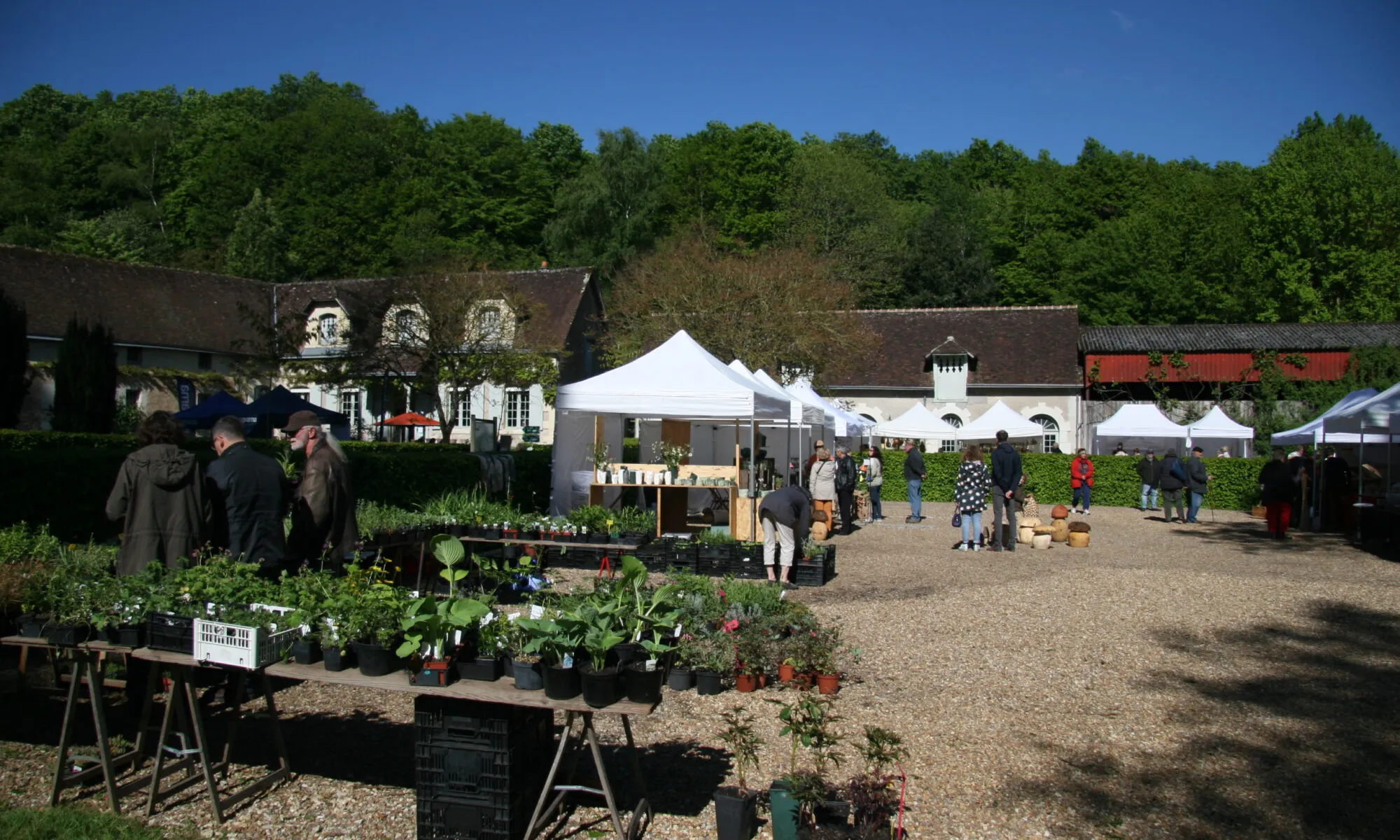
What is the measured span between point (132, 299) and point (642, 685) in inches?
1423

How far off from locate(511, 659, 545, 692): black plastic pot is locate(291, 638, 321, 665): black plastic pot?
931 mm

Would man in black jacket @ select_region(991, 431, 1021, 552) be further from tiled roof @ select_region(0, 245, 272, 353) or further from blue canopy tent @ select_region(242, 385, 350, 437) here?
tiled roof @ select_region(0, 245, 272, 353)

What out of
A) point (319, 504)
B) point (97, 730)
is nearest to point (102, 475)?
point (319, 504)

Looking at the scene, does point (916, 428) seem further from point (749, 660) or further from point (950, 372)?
point (749, 660)

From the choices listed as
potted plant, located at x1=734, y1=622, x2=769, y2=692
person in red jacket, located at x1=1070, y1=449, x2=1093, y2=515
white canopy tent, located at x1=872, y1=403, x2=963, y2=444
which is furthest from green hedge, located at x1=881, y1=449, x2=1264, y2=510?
potted plant, located at x1=734, y1=622, x2=769, y2=692

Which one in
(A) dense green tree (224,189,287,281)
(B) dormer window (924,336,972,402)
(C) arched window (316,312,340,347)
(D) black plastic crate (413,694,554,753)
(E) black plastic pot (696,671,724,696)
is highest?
(A) dense green tree (224,189,287,281)

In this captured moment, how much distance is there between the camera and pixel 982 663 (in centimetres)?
731

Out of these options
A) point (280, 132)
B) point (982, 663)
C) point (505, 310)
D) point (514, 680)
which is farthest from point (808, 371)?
point (280, 132)

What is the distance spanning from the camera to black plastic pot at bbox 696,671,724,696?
21.0 feet

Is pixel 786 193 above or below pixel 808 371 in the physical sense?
above

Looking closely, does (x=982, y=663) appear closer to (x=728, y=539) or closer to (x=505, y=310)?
(x=728, y=539)

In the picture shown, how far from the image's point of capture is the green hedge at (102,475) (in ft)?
35.3

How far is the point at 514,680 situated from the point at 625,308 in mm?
22510

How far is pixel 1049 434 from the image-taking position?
3591 cm
